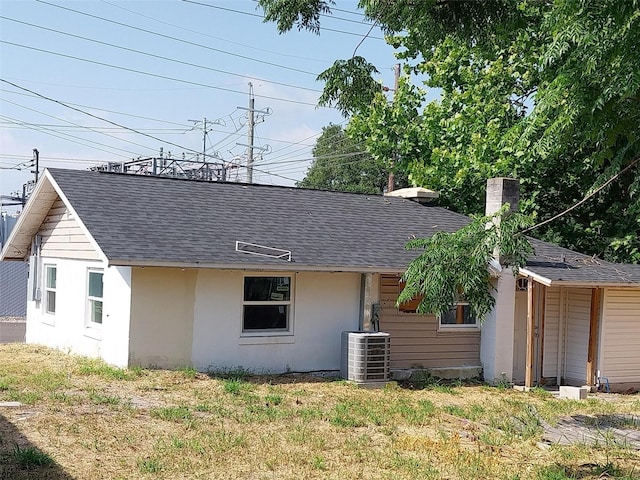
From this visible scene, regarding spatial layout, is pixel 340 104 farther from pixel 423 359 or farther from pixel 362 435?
pixel 423 359

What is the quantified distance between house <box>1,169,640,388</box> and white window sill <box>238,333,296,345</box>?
0.08 feet

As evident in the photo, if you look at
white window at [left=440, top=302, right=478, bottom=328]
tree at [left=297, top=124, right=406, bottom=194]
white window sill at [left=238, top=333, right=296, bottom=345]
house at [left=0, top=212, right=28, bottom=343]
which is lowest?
house at [left=0, top=212, right=28, bottom=343]

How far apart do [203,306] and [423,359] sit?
4.91 metres

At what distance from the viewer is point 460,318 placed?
16531 millimetres

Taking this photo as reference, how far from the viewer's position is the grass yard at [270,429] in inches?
323

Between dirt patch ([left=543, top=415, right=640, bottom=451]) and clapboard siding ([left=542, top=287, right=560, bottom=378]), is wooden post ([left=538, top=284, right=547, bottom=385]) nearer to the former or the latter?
clapboard siding ([left=542, top=287, right=560, bottom=378])

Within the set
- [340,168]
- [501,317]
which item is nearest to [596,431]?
[501,317]

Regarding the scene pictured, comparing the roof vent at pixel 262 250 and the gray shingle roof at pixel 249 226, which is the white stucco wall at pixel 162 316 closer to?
the gray shingle roof at pixel 249 226

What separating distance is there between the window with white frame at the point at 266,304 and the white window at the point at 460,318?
357 cm

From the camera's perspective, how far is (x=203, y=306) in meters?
14.0

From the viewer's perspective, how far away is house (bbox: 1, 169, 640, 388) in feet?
45.0

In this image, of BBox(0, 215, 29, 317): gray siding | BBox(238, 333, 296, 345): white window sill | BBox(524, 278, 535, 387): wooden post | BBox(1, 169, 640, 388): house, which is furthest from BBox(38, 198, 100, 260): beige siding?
BBox(0, 215, 29, 317): gray siding

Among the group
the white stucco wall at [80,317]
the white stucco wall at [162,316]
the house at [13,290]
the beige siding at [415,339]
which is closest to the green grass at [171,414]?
the white stucco wall at [162,316]

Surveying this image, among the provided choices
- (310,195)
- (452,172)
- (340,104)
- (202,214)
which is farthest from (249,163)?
(340,104)
